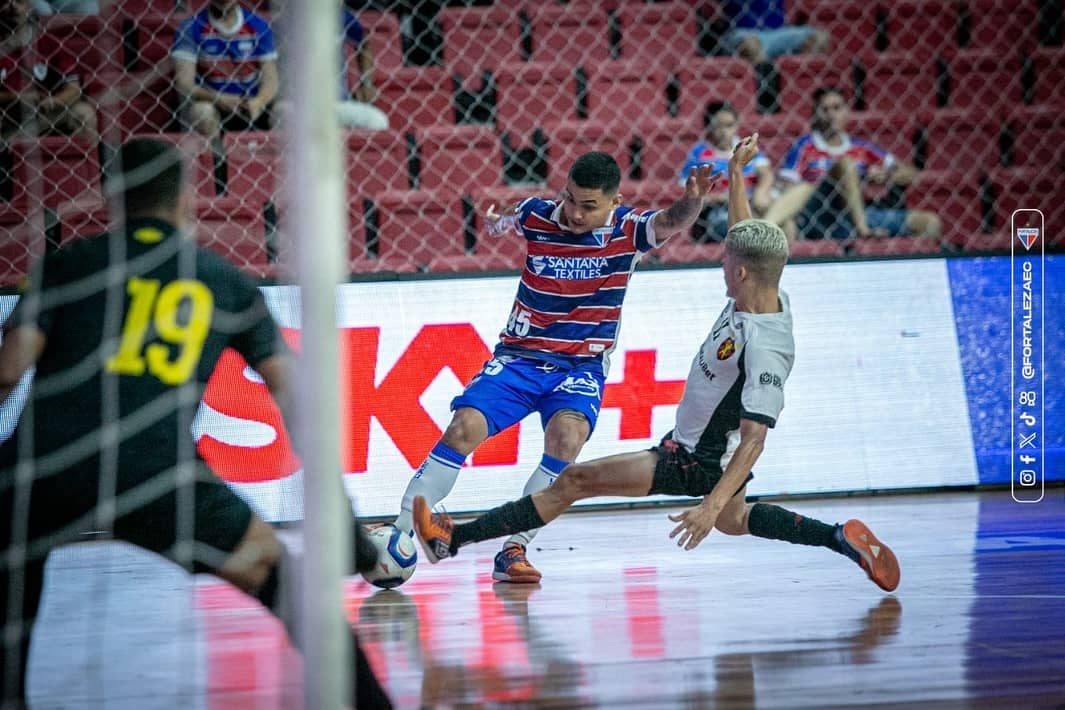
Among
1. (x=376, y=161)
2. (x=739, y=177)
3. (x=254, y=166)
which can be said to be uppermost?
(x=376, y=161)

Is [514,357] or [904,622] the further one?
[514,357]

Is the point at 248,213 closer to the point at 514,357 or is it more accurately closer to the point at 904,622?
the point at 514,357

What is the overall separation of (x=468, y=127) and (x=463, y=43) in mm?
890

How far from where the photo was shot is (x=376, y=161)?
7.30 metres

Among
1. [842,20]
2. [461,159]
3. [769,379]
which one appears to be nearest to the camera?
[769,379]

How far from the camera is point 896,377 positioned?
6.60 m

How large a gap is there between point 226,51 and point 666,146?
2.56m

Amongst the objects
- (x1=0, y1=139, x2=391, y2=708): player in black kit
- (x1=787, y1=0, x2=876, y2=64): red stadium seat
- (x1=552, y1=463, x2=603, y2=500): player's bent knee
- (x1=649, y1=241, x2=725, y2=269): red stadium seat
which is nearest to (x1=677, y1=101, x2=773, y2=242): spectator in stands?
(x1=649, y1=241, x2=725, y2=269): red stadium seat

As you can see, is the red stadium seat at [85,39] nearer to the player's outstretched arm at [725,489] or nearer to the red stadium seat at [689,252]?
the red stadium seat at [689,252]

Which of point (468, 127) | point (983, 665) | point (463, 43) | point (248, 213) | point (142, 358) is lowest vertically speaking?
point (983, 665)

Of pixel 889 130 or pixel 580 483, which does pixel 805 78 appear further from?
pixel 580 483

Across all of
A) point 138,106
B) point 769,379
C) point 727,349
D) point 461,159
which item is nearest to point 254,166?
point 138,106

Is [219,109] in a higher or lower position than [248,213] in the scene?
higher

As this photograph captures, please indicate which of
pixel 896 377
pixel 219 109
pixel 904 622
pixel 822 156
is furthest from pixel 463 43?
pixel 904 622
